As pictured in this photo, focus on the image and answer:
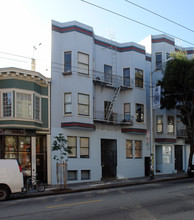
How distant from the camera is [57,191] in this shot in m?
17.4

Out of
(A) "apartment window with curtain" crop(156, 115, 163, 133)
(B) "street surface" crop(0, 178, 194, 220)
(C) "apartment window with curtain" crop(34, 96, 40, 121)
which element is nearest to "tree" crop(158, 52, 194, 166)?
(A) "apartment window with curtain" crop(156, 115, 163, 133)

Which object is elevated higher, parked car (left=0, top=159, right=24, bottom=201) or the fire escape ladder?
the fire escape ladder

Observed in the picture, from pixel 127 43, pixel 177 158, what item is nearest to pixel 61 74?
pixel 127 43

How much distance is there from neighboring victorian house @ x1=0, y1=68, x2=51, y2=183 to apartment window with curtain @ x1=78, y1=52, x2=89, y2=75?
3017 mm

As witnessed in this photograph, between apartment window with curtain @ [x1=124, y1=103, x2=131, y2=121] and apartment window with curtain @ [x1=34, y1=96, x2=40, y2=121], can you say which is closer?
apartment window with curtain @ [x1=34, y1=96, x2=40, y2=121]

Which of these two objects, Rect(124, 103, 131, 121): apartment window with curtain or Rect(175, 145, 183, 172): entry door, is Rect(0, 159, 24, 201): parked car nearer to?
Rect(124, 103, 131, 121): apartment window with curtain

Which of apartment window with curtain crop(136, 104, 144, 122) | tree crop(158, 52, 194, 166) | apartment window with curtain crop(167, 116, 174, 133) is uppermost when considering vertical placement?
tree crop(158, 52, 194, 166)

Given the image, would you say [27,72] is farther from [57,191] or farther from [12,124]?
Answer: [57,191]

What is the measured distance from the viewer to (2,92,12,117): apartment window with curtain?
19781 millimetres

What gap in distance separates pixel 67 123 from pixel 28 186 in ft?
20.3

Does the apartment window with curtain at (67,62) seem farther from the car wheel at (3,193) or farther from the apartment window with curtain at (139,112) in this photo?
the car wheel at (3,193)

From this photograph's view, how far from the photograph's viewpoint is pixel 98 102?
25.0 meters

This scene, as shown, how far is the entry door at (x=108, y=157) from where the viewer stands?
83.9ft

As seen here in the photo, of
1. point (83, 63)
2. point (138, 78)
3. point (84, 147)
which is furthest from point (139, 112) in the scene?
point (83, 63)
